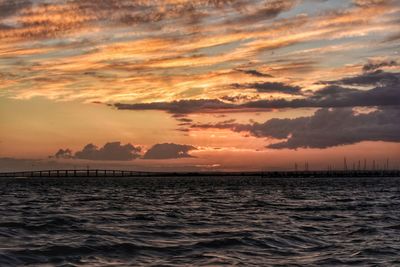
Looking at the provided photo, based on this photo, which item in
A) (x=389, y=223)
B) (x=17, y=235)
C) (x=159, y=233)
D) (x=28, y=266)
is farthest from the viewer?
(x=389, y=223)

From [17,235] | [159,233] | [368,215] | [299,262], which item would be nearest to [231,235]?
[159,233]

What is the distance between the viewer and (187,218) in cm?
3334

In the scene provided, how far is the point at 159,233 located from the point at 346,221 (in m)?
12.1

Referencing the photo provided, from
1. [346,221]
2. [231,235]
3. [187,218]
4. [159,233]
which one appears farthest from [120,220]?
[346,221]

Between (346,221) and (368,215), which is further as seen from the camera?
(368,215)

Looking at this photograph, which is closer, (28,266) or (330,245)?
(28,266)

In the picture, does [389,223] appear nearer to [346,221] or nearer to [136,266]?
[346,221]

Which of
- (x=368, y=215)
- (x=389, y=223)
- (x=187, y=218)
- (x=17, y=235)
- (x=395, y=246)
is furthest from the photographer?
(x=368, y=215)

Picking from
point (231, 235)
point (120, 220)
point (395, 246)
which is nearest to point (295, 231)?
point (231, 235)

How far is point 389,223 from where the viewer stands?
3045 cm

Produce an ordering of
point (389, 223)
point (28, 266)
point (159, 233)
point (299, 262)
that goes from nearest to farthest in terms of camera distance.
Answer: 1. point (28, 266)
2. point (299, 262)
3. point (159, 233)
4. point (389, 223)

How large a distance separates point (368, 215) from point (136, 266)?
901 inches

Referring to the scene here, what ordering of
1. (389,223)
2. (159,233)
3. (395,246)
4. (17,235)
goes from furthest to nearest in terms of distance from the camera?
(389,223) < (159,233) < (17,235) < (395,246)

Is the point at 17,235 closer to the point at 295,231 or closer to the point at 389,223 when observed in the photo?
the point at 295,231
